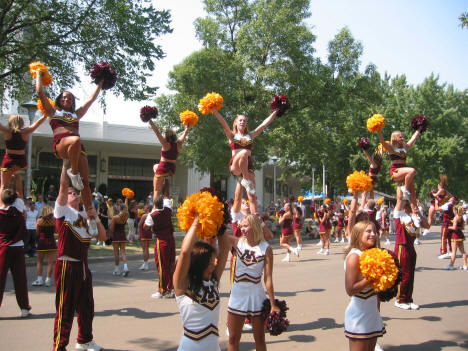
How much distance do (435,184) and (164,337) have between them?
39989 millimetres

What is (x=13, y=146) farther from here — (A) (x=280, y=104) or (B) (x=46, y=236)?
(A) (x=280, y=104)

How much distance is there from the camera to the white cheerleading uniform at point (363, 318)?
12.0 ft

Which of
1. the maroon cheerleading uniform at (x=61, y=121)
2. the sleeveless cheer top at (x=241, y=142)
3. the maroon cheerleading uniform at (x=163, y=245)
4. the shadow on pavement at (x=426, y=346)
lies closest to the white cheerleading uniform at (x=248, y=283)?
the shadow on pavement at (x=426, y=346)

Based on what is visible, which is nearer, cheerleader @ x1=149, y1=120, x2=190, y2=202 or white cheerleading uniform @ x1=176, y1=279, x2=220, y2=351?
white cheerleading uniform @ x1=176, y1=279, x2=220, y2=351

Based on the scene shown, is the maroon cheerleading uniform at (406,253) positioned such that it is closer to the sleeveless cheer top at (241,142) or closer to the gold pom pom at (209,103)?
the sleeveless cheer top at (241,142)

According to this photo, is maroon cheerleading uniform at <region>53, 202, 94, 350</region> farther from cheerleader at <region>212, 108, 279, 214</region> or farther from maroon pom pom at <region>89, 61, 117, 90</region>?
cheerleader at <region>212, 108, 279, 214</region>

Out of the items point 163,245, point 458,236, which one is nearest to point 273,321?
point 163,245

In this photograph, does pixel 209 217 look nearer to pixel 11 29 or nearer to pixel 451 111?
pixel 11 29

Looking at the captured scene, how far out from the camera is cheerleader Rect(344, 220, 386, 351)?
3625mm

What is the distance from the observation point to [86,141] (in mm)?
29625

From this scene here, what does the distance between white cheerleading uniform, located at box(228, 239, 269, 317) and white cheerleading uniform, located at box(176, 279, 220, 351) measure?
91 cm

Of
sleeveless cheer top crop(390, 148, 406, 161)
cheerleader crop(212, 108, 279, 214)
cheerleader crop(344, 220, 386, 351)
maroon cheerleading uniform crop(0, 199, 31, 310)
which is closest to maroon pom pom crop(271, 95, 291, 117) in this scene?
cheerleader crop(212, 108, 279, 214)

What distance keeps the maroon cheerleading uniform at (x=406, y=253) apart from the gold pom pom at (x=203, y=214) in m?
5.11

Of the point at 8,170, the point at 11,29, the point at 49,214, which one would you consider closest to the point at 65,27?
the point at 11,29
